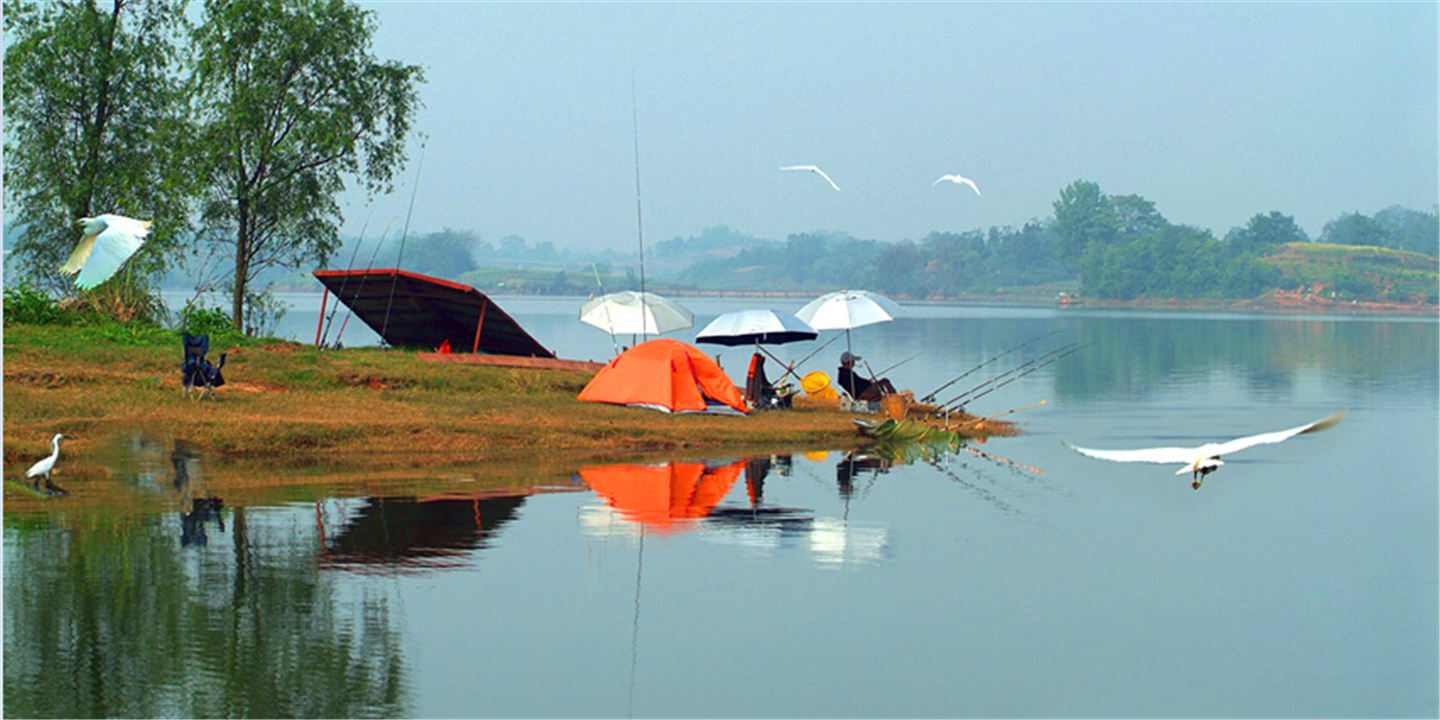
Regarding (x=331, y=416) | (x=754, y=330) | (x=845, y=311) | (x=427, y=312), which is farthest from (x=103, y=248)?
(x=845, y=311)

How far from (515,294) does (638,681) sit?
555 feet

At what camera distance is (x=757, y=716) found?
10797 millimetres

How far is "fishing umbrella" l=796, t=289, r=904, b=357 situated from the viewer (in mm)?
28500

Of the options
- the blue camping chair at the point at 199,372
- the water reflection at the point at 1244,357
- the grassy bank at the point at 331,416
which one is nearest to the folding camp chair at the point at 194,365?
the blue camping chair at the point at 199,372

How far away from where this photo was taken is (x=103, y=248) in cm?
1602

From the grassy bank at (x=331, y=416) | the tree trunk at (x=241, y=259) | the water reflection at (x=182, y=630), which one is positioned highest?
the tree trunk at (x=241, y=259)

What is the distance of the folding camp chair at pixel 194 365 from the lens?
21.9m

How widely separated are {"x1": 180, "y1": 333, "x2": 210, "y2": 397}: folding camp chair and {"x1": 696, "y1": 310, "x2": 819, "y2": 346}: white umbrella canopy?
921 cm

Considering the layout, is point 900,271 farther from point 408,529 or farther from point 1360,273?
point 408,529

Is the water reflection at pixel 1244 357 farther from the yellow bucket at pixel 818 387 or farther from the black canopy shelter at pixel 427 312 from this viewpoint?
the black canopy shelter at pixel 427 312

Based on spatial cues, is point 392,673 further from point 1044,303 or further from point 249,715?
point 1044,303

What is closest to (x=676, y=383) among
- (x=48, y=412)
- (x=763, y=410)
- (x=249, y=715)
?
(x=763, y=410)

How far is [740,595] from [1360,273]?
488 feet

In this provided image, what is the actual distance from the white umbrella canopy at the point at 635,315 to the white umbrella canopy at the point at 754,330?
26.2 inches
